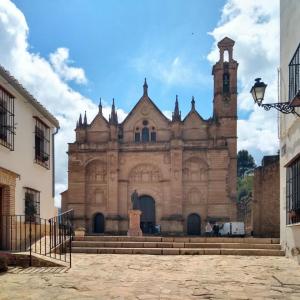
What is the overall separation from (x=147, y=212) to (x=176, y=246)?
2541cm

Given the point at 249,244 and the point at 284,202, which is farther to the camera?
the point at 249,244

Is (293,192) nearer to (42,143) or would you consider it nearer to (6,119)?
(6,119)

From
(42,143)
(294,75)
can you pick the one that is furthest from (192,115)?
(294,75)

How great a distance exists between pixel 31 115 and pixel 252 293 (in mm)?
10344

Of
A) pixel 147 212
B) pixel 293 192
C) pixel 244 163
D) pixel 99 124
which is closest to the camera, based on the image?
pixel 293 192

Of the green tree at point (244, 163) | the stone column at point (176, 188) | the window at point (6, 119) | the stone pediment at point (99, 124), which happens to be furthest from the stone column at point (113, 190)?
the green tree at point (244, 163)

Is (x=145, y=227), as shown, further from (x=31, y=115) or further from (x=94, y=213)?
(x=31, y=115)

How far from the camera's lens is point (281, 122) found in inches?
516

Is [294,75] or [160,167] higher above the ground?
[294,75]

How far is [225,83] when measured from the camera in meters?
40.9

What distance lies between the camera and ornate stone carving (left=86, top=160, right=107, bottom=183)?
39.9 meters

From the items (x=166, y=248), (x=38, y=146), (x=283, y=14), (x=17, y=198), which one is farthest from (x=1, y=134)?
(x=283, y=14)

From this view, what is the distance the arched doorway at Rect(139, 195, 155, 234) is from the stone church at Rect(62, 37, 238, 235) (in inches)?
3.4

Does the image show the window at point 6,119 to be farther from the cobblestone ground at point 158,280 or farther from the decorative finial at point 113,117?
the decorative finial at point 113,117
